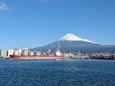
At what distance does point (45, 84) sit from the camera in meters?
33.2

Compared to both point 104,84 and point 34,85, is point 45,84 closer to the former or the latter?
point 34,85

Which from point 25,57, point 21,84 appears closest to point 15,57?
point 25,57

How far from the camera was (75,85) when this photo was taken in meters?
32.8

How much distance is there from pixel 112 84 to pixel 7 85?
39.6ft

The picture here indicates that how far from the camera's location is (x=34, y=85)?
1268 inches

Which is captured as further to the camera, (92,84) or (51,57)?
(51,57)

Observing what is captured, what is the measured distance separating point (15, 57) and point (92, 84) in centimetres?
15335

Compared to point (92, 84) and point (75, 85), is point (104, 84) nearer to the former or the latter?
point (92, 84)

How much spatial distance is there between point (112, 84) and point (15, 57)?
505ft

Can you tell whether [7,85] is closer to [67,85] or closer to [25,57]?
[67,85]

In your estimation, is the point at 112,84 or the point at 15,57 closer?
the point at 112,84

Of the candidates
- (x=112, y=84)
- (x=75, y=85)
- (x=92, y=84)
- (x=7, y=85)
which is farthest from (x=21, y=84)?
(x=112, y=84)

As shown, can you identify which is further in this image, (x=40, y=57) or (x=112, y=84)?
(x=40, y=57)

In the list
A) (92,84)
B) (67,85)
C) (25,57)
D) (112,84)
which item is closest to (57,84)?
(67,85)
